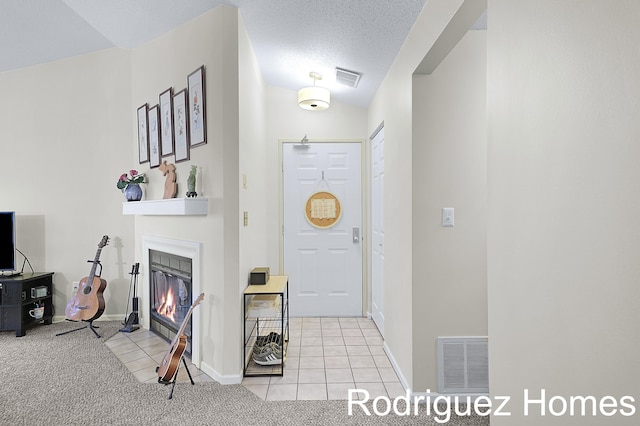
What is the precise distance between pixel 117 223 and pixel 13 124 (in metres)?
1.52

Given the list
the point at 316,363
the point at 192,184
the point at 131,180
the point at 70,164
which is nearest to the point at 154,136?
the point at 131,180

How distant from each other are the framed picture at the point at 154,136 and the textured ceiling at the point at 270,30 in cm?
68

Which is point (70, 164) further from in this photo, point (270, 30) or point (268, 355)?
point (268, 355)

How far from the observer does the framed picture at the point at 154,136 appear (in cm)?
319

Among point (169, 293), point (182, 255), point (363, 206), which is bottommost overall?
point (169, 293)

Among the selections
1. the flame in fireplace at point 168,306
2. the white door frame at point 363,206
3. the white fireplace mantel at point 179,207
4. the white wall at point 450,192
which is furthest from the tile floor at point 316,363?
the white fireplace mantel at point 179,207

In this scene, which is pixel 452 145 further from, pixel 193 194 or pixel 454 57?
pixel 193 194

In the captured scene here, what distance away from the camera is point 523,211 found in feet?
3.73

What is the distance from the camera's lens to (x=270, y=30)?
8.90ft

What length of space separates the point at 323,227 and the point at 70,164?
9.26 ft

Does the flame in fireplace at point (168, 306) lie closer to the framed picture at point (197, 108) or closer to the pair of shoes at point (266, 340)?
the pair of shoes at point (266, 340)

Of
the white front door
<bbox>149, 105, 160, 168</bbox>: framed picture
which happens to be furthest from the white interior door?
<bbox>149, 105, 160, 168</bbox>: framed picture

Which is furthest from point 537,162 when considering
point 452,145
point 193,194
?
point 193,194

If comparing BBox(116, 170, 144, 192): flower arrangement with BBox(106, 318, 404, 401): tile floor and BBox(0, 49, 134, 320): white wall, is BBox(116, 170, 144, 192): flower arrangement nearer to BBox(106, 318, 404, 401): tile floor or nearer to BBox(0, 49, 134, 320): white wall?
BBox(0, 49, 134, 320): white wall
